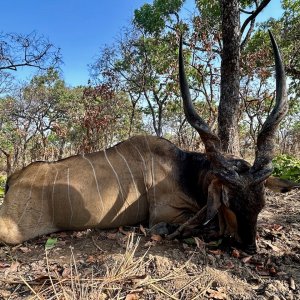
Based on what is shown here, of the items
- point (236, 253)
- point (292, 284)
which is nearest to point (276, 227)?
point (236, 253)

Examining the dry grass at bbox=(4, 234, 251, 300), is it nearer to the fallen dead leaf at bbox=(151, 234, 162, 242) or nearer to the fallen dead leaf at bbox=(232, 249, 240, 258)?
the fallen dead leaf at bbox=(232, 249, 240, 258)

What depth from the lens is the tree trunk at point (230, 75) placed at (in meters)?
4.21

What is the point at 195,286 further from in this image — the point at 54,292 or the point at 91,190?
the point at 91,190

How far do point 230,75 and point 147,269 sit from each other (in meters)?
2.74

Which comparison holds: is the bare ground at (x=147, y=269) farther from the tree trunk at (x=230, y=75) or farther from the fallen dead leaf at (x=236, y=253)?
the tree trunk at (x=230, y=75)

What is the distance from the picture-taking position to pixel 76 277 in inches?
84.9

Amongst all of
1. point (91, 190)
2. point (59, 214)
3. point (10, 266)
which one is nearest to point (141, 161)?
point (91, 190)

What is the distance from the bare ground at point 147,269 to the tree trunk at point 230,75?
4.94ft

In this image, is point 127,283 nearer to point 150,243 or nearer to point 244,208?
point 150,243

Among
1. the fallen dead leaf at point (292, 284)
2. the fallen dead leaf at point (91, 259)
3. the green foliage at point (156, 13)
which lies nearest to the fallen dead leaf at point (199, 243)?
the fallen dead leaf at point (292, 284)

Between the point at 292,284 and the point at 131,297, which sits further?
the point at 292,284

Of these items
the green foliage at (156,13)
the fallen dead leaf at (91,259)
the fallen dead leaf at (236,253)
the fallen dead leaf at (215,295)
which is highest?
the green foliage at (156,13)

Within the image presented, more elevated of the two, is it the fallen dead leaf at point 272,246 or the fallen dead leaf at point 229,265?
the fallen dead leaf at point 272,246

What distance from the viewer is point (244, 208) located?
2633 millimetres
